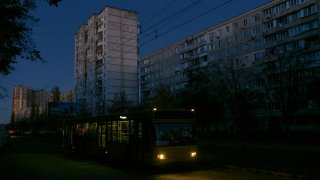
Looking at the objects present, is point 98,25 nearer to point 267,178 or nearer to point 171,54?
point 171,54

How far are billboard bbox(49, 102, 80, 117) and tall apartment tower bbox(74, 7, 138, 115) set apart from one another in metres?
27.7

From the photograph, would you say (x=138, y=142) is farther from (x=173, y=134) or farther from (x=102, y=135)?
(x=102, y=135)

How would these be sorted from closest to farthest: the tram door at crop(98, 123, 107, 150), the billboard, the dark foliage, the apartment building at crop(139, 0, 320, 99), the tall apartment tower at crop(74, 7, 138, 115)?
the dark foliage < the tram door at crop(98, 123, 107, 150) < the apartment building at crop(139, 0, 320, 99) < the billboard < the tall apartment tower at crop(74, 7, 138, 115)

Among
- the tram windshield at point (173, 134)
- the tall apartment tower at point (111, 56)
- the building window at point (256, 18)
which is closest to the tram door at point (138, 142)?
the tram windshield at point (173, 134)

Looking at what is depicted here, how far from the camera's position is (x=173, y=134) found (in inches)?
717

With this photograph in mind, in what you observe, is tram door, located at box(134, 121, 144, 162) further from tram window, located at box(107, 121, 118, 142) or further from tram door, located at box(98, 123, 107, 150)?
tram door, located at box(98, 123, 107, 150)

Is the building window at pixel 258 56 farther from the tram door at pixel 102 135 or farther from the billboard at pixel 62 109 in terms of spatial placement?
the tram door at pixel 102 135

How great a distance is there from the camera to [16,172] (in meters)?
17.7

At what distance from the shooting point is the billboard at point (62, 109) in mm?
69562

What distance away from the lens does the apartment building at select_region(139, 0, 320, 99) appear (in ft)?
218

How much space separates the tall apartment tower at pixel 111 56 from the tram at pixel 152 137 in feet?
260

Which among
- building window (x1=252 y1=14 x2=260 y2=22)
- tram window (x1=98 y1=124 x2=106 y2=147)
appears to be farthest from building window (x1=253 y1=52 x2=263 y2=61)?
tram window (x1=98 y1=124 x2=106 y2=147)

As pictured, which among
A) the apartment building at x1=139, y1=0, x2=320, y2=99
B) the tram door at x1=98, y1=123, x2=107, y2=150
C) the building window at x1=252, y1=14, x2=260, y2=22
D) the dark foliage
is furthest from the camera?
the building window at x1=252, y1=14, x2=260, y2=22

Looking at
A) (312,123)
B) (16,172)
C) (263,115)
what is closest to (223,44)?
(263,115)
